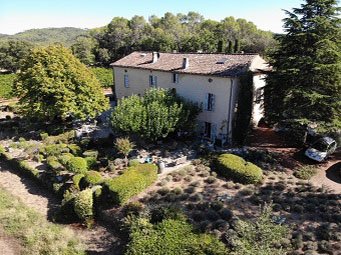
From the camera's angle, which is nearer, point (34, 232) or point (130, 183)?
point (34, 232)

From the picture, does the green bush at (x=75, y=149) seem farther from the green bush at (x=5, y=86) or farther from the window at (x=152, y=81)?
the green bush at (x=5, y=86)

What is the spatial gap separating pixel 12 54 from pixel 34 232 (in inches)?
2770

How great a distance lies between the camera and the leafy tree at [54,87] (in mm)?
31344

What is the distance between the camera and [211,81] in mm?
28797

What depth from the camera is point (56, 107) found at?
31516mm

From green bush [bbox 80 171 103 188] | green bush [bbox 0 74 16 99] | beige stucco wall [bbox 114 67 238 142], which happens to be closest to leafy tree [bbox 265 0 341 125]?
beige stucco wall [bbox 114 67 238 142]

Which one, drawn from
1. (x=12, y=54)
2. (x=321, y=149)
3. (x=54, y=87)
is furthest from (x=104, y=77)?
(x=321, y=149)

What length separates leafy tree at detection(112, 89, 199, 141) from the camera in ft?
85.0

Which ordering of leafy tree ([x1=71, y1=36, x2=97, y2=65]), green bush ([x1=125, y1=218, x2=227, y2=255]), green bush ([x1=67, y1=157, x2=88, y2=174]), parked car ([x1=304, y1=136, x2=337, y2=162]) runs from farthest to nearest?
leafy tree ([x1=71, y1=36, x2=97, y2=65])
parked car ([x1=304, y1=136, x2=337, y2=162])
green bush ([x1=67, y1=157, x2=88, y2=174])
green bush ([x1=125, y1=218, x2=227, y2=255])

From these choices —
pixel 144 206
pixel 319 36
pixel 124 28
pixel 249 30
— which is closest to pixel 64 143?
pixel 144 206

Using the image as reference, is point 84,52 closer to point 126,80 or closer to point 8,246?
point 126,80

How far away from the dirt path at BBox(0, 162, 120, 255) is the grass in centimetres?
56

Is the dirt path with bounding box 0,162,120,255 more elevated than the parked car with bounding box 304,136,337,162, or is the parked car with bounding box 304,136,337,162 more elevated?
the parked car with bounding box 304,136,337,162

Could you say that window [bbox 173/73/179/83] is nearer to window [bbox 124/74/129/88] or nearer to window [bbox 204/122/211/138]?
window [bbox 204/122/211/138]
